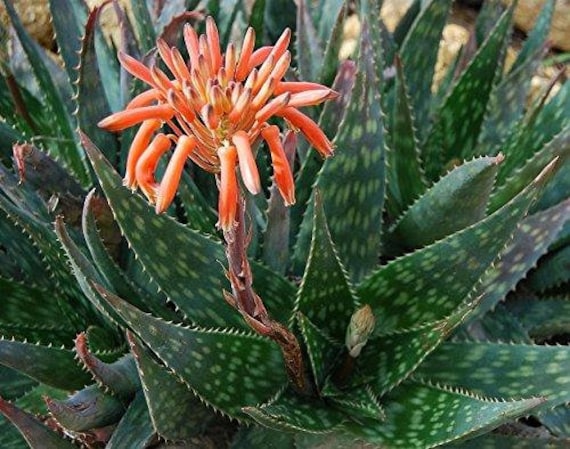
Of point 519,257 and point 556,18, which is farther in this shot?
point 556,18

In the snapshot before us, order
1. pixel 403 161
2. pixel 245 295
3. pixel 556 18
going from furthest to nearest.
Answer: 1. pixel 556 18
2. pixel 403 161
3. pixel 245 295

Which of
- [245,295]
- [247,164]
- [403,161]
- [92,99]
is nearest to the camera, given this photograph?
[247,164]

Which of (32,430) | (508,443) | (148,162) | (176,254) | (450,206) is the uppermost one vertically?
(148,162)

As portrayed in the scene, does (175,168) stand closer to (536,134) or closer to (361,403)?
(361,403)

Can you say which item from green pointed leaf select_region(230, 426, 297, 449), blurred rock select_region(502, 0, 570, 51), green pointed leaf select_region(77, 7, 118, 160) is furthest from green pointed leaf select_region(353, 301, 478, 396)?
blurred rock select_region(502, 0, 570, 51)

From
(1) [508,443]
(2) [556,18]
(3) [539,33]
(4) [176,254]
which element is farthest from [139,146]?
(2) [556,18]

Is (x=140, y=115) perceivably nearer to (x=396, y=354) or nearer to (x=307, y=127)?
(x=307, y=127)

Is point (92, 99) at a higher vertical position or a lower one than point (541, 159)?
lower
